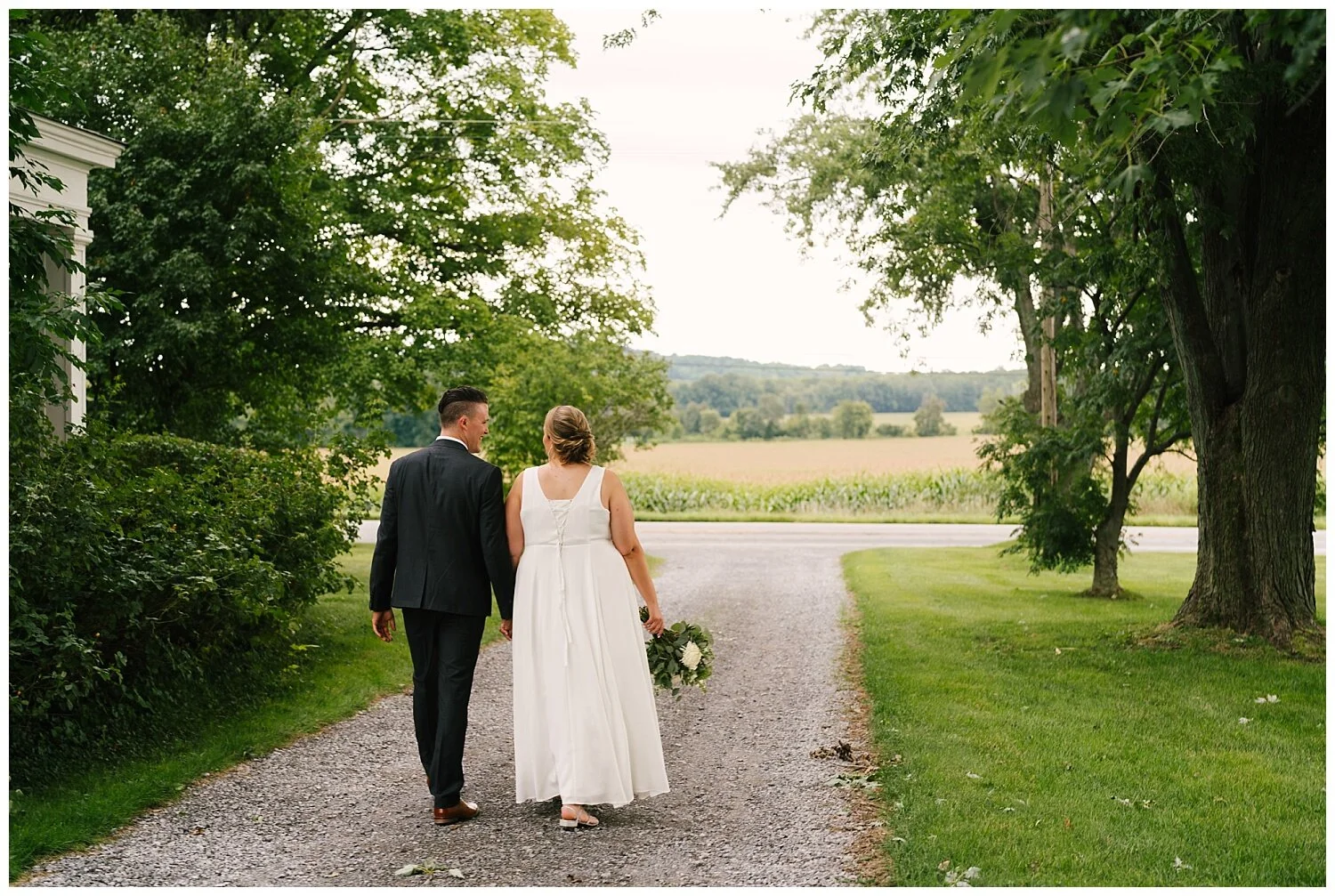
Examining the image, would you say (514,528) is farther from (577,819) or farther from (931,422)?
(931,422)

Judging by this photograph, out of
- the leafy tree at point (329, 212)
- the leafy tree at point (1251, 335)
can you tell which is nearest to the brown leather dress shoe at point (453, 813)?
the leafy tree at point (1251, 335)

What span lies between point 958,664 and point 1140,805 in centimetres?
396

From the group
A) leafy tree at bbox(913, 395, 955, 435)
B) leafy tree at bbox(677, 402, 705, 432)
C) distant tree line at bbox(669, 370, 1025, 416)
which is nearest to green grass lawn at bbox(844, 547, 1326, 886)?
leafy tree at bbox(677, 402, 705, 432)

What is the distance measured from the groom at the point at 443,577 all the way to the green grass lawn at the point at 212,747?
1.46 meters

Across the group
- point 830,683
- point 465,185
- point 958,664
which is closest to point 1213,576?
point 958,664

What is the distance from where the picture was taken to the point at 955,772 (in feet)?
19.7

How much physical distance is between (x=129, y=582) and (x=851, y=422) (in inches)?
1869

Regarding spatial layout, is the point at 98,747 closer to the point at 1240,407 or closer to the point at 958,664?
the point at 958,664

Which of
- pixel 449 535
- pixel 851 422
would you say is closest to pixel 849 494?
pixel 851 422

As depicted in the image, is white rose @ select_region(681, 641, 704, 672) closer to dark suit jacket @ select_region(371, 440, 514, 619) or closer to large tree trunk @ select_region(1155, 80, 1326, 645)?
dark suit jacket @ select_region(371, 440, 514, 619)

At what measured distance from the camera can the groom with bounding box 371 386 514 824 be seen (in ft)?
17.7

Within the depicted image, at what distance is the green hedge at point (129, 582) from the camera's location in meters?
5.80

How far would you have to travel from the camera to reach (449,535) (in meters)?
5.47

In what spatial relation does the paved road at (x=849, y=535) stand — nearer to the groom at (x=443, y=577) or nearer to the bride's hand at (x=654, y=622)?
the bride's hand at (x=654, y=622)
